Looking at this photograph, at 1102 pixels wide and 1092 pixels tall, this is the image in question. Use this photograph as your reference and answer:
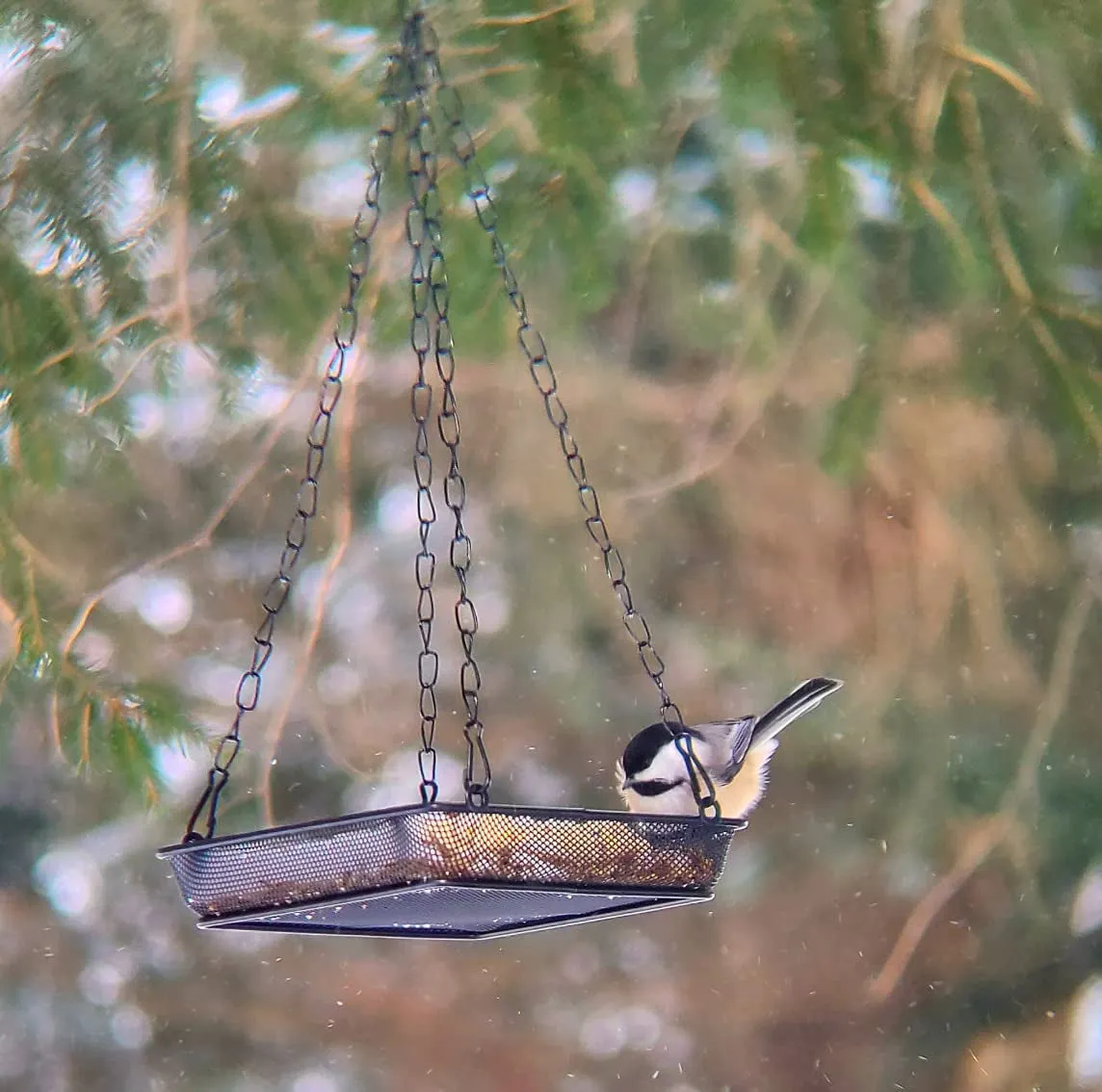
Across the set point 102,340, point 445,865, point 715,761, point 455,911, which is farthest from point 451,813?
point 102,340

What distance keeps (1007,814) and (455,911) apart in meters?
1.31

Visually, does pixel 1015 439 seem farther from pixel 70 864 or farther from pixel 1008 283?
pixel 70 864

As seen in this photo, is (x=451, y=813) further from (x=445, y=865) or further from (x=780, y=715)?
(x=780, y=715)

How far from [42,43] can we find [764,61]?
1.09 meters

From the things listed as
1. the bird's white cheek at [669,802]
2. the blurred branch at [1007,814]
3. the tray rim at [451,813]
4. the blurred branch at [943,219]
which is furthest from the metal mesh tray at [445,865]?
the blurred branch at [943,219]

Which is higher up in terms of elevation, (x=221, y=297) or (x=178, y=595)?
(x=221, y=297)

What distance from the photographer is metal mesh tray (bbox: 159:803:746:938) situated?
1011mm

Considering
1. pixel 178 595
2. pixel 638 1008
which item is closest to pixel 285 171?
pixel 178 595

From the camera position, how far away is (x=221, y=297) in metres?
2.31

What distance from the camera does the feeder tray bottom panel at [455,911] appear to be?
1056mm

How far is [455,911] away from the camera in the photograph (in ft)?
3.86

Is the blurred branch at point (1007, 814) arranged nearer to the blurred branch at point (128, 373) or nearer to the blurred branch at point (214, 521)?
the blurred branch at point (214, 521)

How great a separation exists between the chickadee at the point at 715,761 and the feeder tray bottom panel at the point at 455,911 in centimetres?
36

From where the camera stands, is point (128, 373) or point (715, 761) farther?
point (128, 373)
